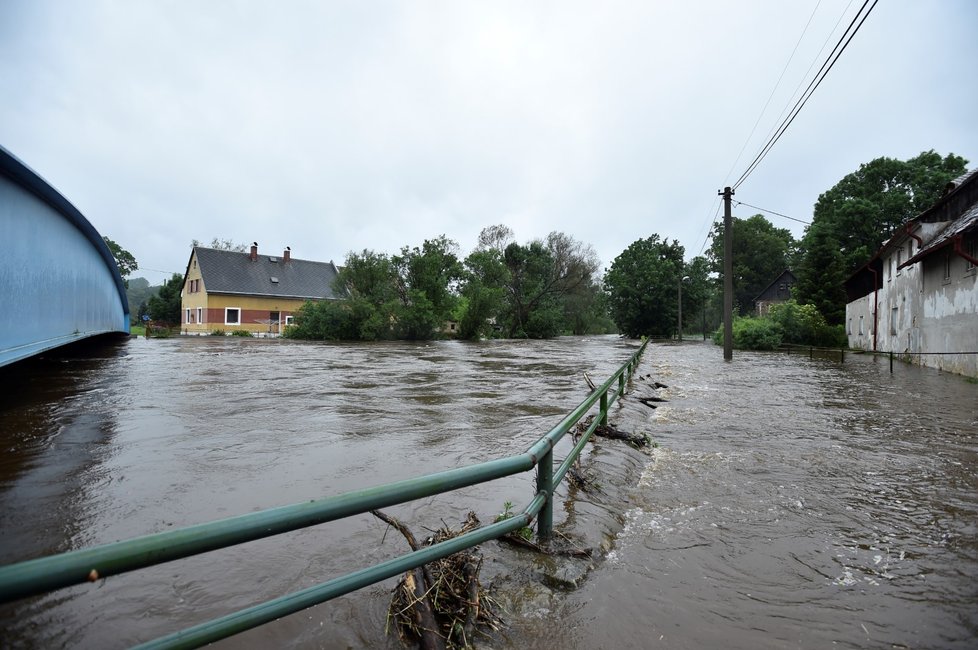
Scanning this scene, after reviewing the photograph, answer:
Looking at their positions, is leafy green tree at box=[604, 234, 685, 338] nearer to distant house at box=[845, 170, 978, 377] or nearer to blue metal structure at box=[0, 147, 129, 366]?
distant house at box=[845, 170, 978, 377]

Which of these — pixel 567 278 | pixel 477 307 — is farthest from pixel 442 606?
pixel 567 278

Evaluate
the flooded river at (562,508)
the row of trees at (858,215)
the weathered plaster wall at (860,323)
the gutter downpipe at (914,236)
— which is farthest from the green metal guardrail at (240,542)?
the row of trees at (858,215)

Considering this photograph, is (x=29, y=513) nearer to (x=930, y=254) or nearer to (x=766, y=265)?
(x=930, y=254)

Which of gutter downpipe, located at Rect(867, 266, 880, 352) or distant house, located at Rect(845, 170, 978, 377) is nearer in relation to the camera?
distant house, located at Rect(845, 170, 978, 377)

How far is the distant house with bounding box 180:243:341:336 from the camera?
4247cm

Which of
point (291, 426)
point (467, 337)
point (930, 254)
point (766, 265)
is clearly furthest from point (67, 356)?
point (766, 265)

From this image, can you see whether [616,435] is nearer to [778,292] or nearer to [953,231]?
[953,231]

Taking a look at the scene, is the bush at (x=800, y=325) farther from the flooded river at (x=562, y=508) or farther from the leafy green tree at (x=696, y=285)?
the flooded river at (x=562, y=508)

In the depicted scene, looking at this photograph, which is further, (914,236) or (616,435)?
(914,236)

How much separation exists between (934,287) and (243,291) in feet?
148

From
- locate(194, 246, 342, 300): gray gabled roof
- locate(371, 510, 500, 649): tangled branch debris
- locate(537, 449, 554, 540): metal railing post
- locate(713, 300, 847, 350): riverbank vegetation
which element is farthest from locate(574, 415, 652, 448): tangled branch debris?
locate(194, 246, 342, 300): gray gabled roof

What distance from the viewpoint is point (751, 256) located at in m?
70.1

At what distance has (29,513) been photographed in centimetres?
390

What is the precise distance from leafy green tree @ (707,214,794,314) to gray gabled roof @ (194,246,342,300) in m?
51.7
